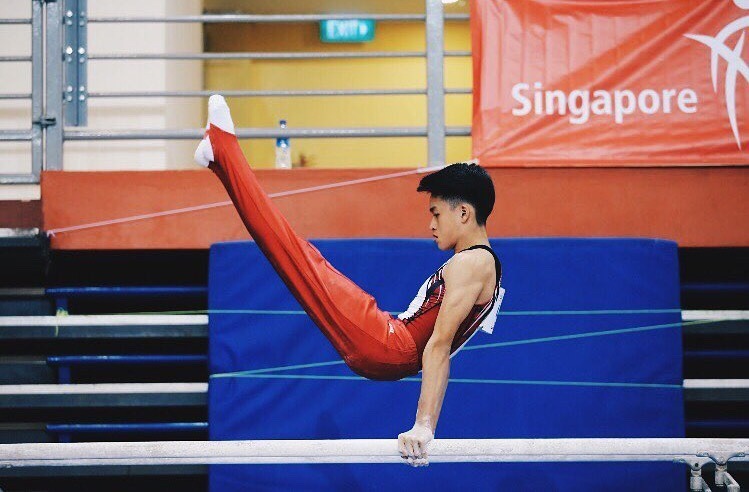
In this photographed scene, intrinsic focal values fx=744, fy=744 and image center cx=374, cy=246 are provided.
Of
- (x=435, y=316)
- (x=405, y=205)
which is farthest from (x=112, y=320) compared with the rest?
(x=435, y=316)

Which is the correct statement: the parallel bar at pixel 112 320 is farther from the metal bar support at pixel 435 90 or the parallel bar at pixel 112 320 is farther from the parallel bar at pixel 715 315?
the parallel bar at pixel 715 315

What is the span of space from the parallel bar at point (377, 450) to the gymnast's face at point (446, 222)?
0.72m

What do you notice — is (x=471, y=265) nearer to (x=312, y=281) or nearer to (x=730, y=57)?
(x=312, y=281)

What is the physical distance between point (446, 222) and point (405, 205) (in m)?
1.34

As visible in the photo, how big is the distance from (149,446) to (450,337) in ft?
3.51

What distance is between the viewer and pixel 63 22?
404 cm

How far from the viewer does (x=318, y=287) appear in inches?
106

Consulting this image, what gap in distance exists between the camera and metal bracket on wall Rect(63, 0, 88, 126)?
159 inches

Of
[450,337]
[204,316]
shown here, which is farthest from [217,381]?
[450,337]

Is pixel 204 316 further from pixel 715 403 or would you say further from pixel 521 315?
pixel 715 403

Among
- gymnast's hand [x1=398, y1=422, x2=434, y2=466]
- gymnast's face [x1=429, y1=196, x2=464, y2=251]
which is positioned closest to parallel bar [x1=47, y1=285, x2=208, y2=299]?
gymnast's face [x1=429, y1=196, x2=464, y2=251]

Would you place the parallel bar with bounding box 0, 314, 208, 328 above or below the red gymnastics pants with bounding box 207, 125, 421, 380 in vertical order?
below

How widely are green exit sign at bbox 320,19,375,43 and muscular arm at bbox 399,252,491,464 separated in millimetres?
5546

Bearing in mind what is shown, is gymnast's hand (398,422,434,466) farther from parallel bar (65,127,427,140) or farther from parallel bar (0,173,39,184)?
parallel bar (0,173,39,184)
